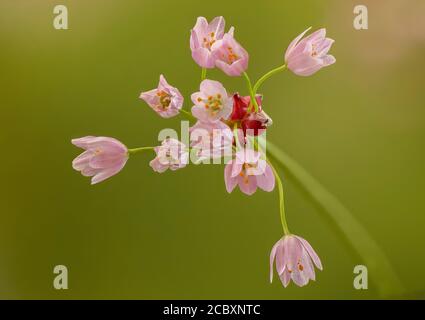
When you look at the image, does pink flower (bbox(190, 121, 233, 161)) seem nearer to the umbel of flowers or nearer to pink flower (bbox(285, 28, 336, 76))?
the umbel of flowers

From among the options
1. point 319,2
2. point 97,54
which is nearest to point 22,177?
point 97,54

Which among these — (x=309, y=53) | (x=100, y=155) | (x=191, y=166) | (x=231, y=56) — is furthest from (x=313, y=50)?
(x=191, y=166)

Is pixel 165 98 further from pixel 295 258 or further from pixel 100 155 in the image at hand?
pixel 295 258

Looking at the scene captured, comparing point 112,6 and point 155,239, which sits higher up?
point 112,6

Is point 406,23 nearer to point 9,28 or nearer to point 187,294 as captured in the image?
point 187,294

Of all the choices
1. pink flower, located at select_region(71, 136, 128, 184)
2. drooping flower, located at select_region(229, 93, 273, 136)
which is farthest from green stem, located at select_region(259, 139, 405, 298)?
pink flower, located at select_region(71, 136, 128, 184)

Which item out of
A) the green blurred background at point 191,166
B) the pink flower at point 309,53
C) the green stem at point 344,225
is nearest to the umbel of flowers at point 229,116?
the pink flower at point 309,53

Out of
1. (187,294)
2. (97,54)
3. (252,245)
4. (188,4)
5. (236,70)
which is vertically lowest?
(187,294)
